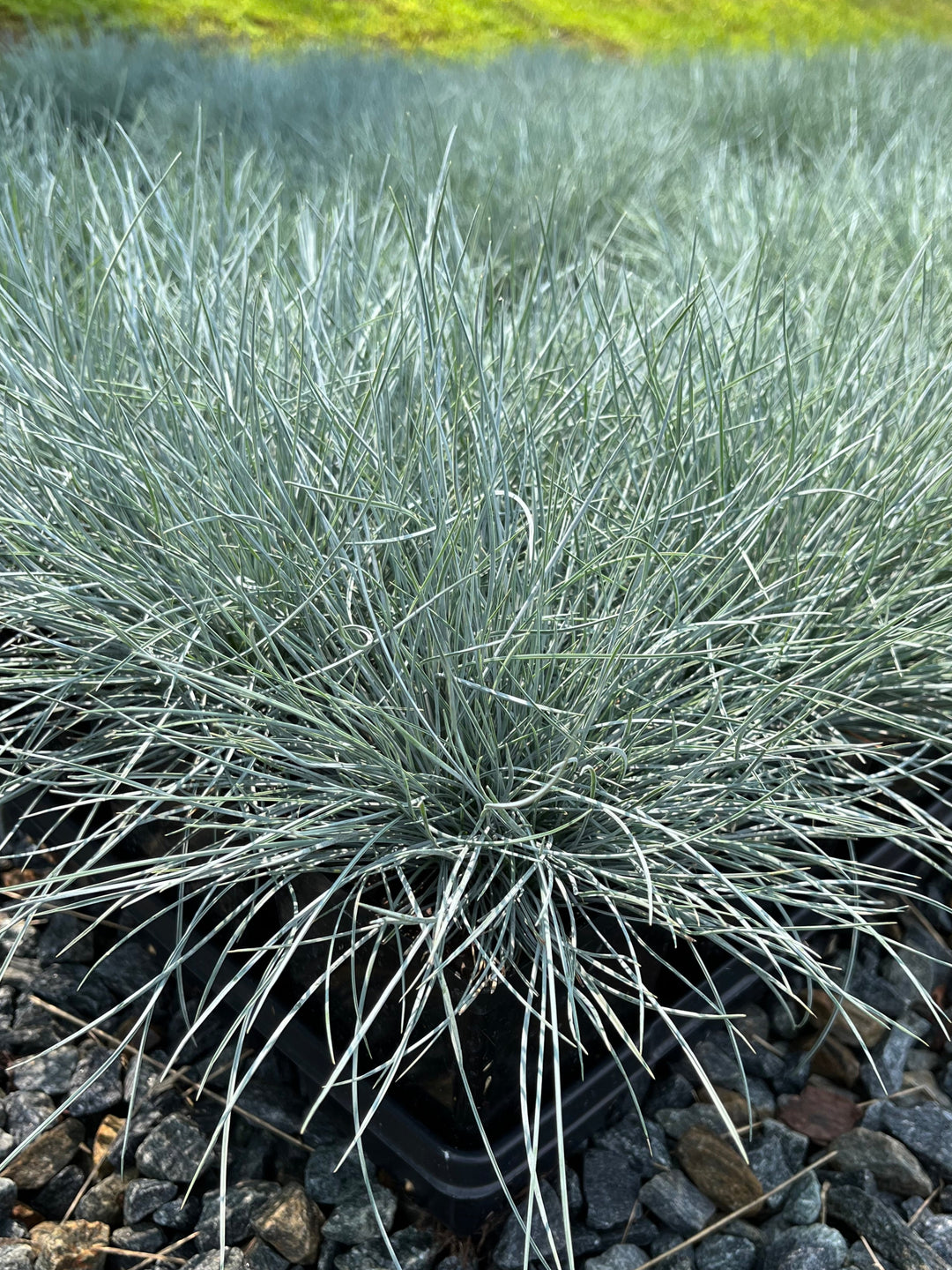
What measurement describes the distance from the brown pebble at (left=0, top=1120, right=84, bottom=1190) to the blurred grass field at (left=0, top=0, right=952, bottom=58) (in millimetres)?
3504

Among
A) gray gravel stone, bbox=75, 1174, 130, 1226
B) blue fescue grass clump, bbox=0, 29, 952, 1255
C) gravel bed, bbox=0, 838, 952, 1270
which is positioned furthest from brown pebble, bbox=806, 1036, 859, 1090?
gray gravel stone, bbox=75, 1174, 130, 1226

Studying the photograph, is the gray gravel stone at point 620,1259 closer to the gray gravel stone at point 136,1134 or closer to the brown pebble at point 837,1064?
the brown pebble at point 837,1064

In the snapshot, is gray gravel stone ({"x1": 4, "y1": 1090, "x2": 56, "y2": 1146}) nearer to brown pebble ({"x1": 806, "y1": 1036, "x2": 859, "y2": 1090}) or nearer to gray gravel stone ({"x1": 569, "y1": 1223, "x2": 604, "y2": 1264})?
gray gravel stone ({"x1": 569, "y1": 1223, "x2": 604, "y2": 1264})

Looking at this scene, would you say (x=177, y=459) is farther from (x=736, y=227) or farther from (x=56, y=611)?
(x=736, y=227)

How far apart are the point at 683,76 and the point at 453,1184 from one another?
3.47 meters

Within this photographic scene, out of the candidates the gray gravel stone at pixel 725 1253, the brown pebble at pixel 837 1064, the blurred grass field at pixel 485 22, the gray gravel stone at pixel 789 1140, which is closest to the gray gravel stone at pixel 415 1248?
Result: the gray gravel stone at pixel 725 1253

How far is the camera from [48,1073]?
1037 millimetres

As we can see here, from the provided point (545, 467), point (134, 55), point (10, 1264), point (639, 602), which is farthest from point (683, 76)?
point (10, 1264)

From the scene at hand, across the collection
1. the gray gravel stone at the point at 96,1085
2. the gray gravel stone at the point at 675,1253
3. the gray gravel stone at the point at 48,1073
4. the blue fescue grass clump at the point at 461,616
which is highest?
the blue fescue grass clump at the point at 461,616

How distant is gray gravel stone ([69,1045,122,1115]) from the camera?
1018 mm

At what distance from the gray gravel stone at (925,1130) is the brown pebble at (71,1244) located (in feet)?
2.44

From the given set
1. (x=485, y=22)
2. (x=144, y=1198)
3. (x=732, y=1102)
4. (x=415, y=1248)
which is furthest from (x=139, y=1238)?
(x=485, y=22)

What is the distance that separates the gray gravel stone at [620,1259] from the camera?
0.92 metres

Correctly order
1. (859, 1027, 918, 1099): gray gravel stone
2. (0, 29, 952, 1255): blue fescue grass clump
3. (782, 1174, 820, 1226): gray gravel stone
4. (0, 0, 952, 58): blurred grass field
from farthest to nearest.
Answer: (0, 0, 952, 58): blurred grass field < (859, 1027, 918, 1099): gray gravel stone < (782, 1174, 820, 1226): gray gravel stone < (0, 29, 952, 1255): blue fescue grass clump
